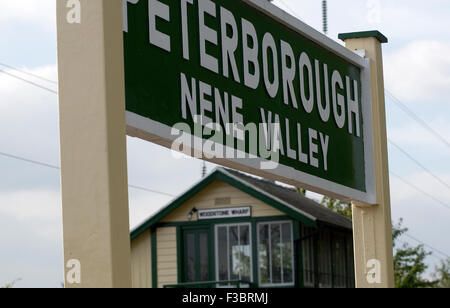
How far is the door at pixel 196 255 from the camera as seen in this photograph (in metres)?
26.7

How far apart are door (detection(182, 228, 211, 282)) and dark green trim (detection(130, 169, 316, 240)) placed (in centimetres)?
87

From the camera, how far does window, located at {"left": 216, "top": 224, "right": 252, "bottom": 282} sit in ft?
86.5

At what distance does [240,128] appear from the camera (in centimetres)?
654

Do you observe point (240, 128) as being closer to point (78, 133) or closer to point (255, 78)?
point (255, 78)

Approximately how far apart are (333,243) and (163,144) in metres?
23.6

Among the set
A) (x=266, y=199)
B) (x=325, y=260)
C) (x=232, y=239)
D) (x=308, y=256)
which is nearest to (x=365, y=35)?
(x=266, y=199)

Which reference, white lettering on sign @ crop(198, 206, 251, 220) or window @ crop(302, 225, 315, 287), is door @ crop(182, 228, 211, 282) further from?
window @ crop(302, 225, 315, 287)

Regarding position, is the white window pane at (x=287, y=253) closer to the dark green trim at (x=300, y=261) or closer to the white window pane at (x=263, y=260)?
the dark green trim at (x=300, y=261)

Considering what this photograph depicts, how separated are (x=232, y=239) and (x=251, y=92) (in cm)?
1991

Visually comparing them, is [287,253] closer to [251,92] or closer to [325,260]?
[325,260]

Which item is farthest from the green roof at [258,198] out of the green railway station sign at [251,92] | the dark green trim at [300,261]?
the green railway station sign at [251,92]
